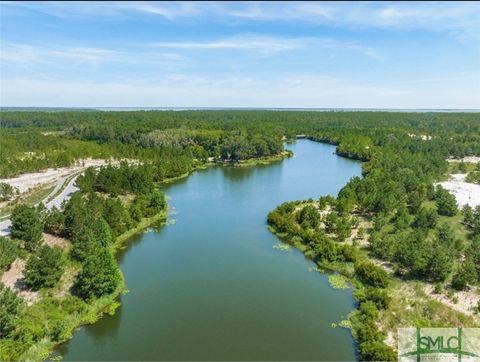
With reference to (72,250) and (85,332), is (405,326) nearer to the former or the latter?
(85,332)

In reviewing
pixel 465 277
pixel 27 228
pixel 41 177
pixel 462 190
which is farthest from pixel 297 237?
pixel 41 177

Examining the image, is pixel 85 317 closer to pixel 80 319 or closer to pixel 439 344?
pixel 80 319

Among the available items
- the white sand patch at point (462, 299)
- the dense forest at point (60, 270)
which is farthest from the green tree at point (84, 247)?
the white sand patch at point (462, 299)

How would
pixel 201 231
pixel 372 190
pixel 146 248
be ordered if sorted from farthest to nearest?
pixel 372 190
pixel 201 231
pixel 146 248

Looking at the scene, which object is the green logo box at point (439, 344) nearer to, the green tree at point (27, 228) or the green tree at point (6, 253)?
the green tree at point (6, 253)

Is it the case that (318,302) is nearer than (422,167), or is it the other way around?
(318,302)

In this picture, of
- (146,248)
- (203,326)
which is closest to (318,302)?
(203,326)
